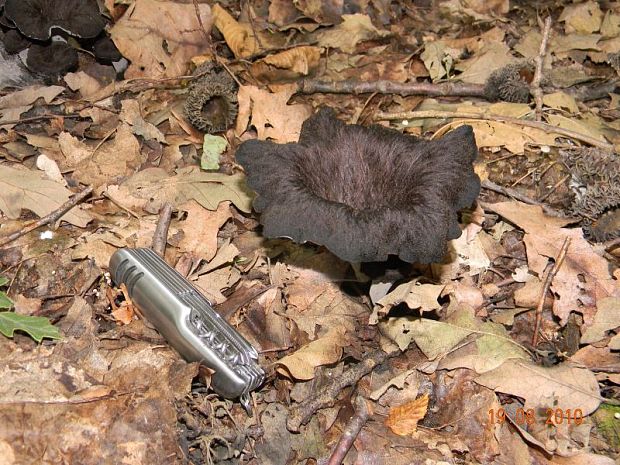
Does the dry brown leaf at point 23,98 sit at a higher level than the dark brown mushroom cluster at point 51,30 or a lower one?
lower

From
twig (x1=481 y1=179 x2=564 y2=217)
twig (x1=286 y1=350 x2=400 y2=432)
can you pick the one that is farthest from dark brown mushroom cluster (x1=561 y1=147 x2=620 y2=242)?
twig (x1=286 y1=350 x2=400 y2=432)

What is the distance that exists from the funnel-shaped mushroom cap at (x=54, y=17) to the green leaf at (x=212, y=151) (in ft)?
3.79

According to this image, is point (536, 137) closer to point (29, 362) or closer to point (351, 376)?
point (351, 376)

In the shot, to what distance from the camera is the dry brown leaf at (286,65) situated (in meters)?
4.91

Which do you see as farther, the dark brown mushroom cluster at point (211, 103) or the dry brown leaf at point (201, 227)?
the dark brown mushroom cluster at point (211, 103)

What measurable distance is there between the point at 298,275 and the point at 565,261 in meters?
1.70

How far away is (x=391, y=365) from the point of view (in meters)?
3.45

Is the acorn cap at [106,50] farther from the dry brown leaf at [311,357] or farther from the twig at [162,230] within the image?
the dry brown leaf at [311,357]

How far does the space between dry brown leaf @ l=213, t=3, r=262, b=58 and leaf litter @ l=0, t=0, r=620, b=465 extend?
0.03 metres

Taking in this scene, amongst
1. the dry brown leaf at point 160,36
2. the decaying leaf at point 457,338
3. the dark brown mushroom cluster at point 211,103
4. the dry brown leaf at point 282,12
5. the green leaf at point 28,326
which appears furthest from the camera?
the dry brown leaf at point 282,12

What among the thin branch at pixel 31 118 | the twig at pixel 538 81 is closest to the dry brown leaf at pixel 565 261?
the twig at pixel 538 81

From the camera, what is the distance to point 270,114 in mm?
4492

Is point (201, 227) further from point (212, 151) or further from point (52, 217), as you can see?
point (52, 217)
